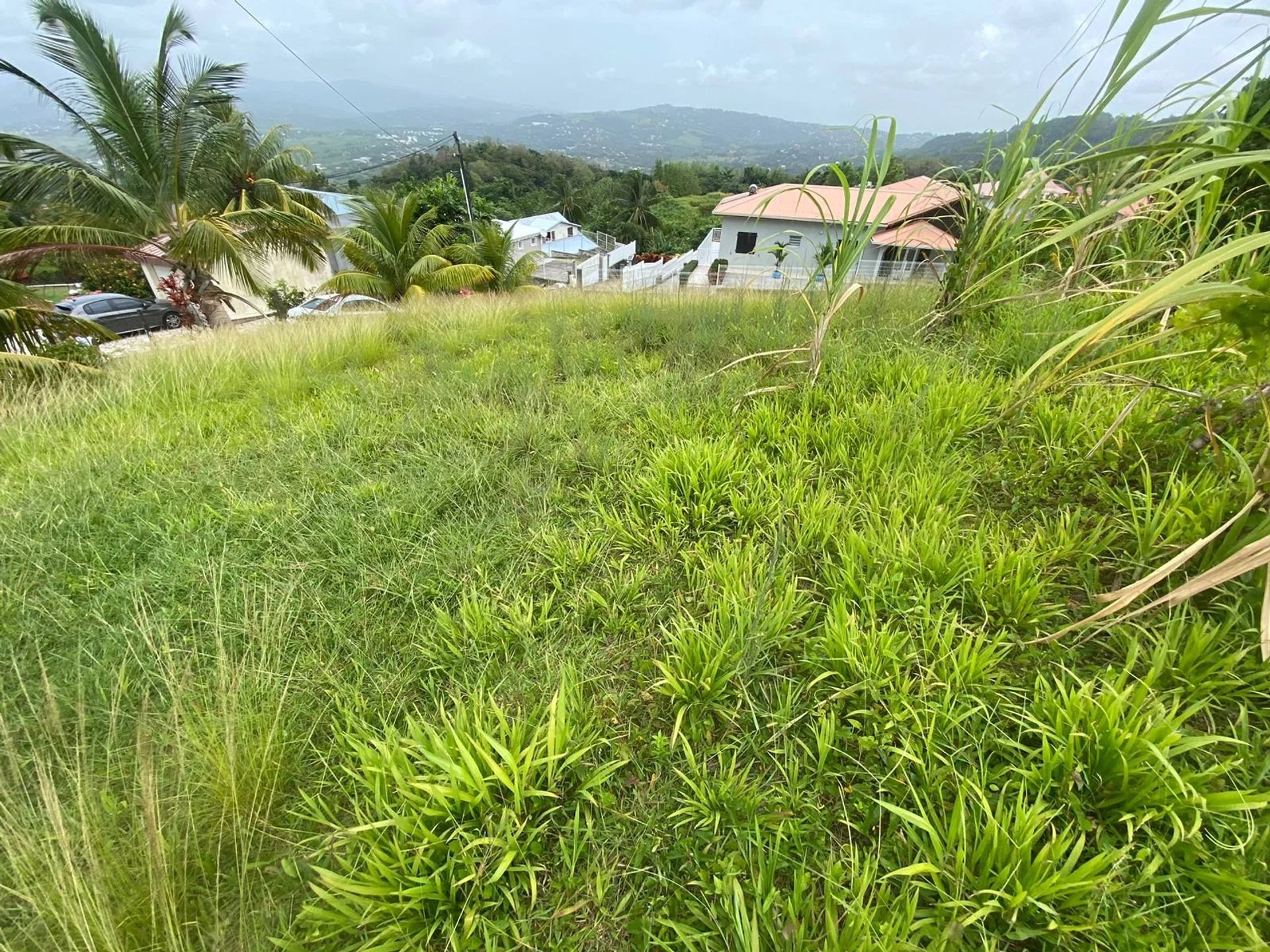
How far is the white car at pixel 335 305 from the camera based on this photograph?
33.1 feet

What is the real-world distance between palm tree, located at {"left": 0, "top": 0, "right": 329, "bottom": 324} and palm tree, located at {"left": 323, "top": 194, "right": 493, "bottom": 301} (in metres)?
1.41

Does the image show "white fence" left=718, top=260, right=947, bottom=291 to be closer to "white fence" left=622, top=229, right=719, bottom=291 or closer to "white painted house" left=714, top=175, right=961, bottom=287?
"white painted house" left=714, top=175, right=961, bottom=287

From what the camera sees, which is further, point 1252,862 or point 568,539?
point 568,539

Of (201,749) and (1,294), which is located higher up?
(1,294)

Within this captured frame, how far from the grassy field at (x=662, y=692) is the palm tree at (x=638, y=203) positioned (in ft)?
150

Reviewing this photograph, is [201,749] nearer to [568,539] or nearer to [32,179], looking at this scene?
[568,539]

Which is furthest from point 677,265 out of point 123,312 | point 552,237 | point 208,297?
point 552,237

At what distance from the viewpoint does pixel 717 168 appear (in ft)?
221

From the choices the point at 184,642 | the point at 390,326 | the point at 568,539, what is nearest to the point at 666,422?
the point at 568,539

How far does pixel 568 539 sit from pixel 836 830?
1.16m

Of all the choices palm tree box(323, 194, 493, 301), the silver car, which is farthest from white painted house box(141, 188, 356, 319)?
→ palm tree box(323, 194, 493, 301)

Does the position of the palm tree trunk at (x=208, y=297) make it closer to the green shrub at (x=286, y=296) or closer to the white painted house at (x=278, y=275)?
the white painted house at (x=278, y=275)

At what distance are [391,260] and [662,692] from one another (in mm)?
14281

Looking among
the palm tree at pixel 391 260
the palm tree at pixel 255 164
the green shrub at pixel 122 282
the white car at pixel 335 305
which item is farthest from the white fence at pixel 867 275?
the green shrub at pixel 122 282
